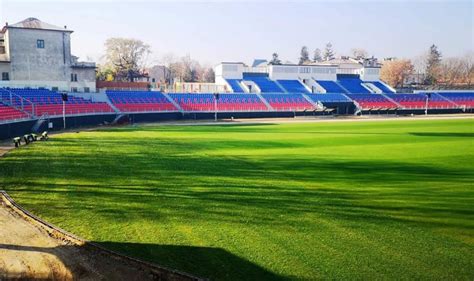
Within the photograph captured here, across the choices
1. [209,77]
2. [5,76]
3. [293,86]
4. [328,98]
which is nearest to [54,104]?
[5,76]

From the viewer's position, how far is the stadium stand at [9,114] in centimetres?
2871

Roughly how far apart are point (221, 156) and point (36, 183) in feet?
31.0

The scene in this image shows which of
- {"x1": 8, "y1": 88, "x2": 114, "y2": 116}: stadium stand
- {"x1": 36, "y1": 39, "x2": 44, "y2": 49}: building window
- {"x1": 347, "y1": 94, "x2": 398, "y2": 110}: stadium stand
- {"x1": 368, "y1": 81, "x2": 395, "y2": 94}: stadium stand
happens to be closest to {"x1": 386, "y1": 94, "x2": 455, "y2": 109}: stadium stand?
{"x1": 347, "y1": 94, "x2": 398, "y2": 110}: stadium stand

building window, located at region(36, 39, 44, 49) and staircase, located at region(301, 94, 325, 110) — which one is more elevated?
building window, located at region(36, 39, 44, 49)

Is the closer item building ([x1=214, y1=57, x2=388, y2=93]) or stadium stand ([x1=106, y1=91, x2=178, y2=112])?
stadium stand ([x1=106, y1=91, x2=178, y2=112])

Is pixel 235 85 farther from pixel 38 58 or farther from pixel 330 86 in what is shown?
pixel 38 58

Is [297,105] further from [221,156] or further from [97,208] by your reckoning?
[97,208]

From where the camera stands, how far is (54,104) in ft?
130

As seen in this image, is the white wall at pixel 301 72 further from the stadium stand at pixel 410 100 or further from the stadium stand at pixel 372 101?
the stadium stand at pixel 410 100

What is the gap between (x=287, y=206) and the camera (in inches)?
447

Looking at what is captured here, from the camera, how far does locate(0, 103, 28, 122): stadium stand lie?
94.2 ft

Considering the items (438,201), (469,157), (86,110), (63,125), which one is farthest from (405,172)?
(86,110)

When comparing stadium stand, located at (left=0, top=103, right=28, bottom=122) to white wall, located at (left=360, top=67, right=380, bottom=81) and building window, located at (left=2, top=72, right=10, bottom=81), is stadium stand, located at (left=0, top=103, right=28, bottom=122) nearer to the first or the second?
building window, located at (left=2, top=72, right=10, bottom=81)

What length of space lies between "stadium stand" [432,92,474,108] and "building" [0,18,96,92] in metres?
68.2
